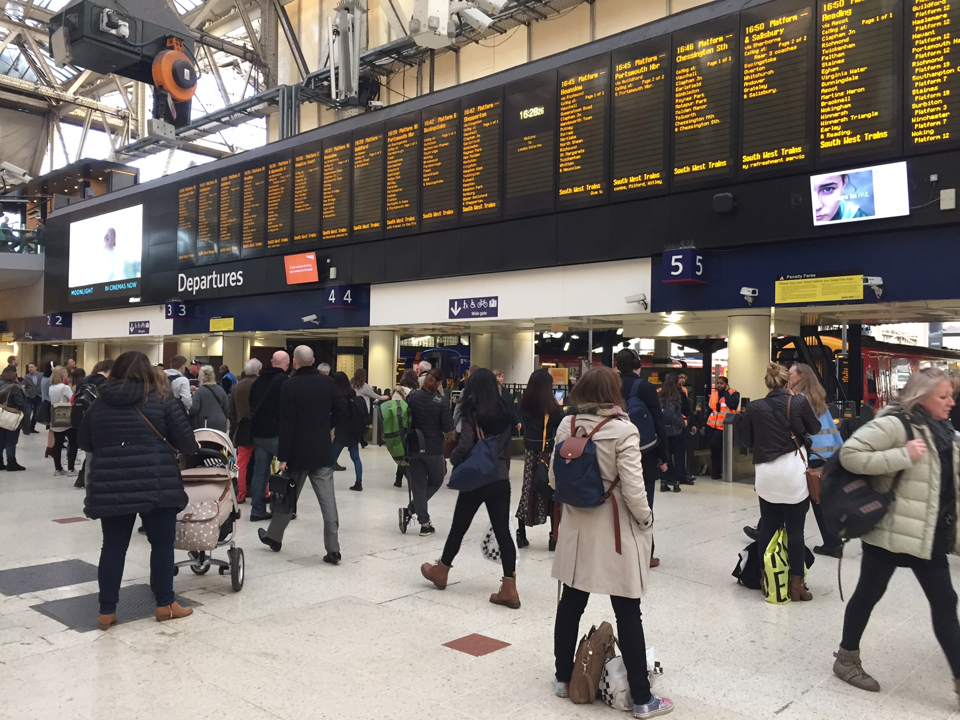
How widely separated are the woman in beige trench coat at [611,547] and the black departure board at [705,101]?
24.5ft

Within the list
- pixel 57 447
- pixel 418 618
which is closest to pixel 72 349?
pixel 57 447

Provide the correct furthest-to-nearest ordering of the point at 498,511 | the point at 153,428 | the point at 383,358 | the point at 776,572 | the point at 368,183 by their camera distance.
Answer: the point at 383,358
the point at 368,183
the point at 776,572
the point at 498,511
the point at 153,428

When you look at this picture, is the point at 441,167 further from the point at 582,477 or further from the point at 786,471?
the point at 582,477

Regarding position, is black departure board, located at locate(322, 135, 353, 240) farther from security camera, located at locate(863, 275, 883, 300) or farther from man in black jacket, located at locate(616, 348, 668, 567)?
man in black jacket, located at locate(616, 348, 668, 567)

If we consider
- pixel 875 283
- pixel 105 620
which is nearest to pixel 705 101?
pixel 875 283

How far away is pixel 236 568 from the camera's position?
5.30 metres

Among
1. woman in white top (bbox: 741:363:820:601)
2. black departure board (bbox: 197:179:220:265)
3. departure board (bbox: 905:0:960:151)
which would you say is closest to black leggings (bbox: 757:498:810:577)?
woman in white top (bbox: 741:363:820:601)

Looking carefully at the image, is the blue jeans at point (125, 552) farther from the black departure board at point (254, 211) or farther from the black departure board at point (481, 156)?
the black departure board at point (254, 211)

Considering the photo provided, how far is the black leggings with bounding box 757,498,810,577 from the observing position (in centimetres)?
532

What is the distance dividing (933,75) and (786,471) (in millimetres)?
5724

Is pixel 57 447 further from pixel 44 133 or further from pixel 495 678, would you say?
pixel 44 133

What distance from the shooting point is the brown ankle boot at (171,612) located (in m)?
4.68

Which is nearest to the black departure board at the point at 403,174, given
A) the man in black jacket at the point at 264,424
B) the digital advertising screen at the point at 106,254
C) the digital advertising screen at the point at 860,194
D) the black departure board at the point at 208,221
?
the black departure board at the point at 208,221

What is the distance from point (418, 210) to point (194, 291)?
805 centimetres
